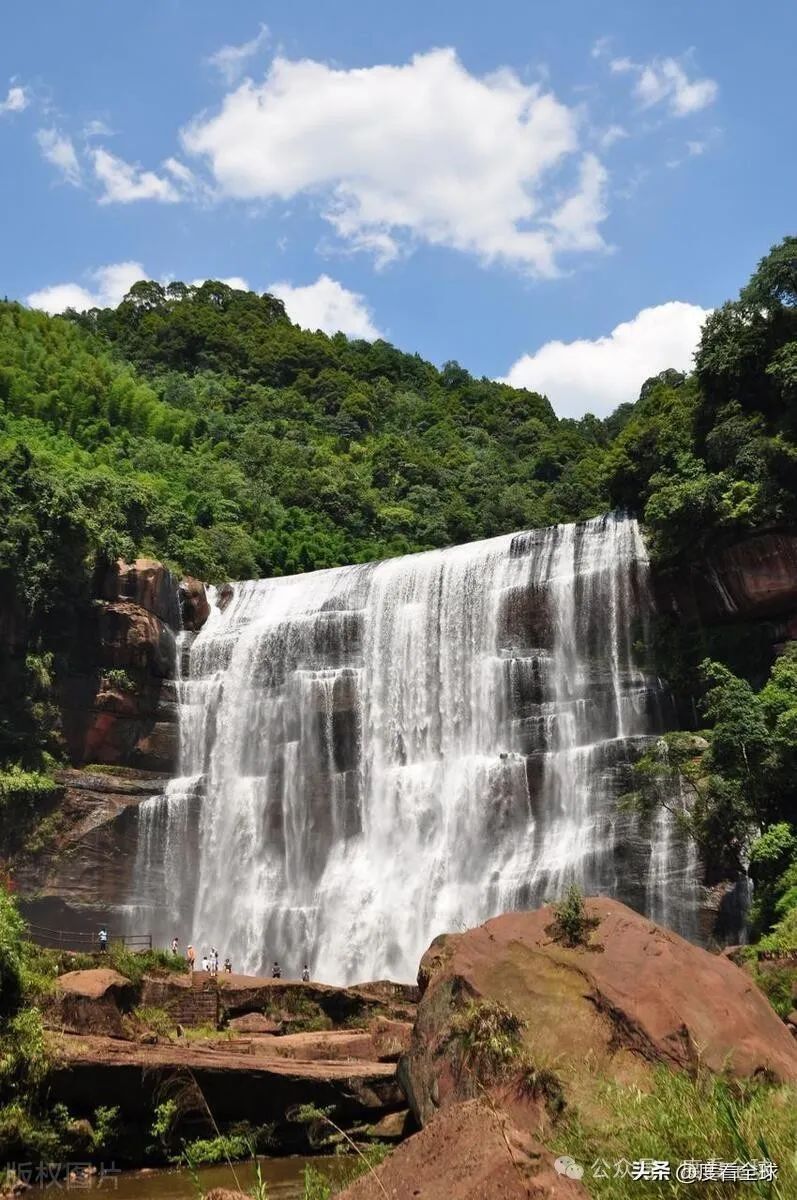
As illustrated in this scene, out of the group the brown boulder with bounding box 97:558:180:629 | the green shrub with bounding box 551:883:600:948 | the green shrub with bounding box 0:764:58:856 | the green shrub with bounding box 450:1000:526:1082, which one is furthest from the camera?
the brown boulder with bounding box 97:558:180:629

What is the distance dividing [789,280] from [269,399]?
1645 inches

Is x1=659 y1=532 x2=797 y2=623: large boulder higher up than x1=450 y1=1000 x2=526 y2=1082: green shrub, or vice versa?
x1=659 y1=532 x2=797 y2=623: large boulder

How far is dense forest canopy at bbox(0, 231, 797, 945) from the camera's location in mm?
28500

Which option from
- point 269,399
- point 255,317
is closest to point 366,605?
point 269,399

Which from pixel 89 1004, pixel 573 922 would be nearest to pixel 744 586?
pixel 573 922

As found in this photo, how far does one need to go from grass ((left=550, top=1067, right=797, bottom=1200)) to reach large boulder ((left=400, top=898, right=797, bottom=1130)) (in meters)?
1.93

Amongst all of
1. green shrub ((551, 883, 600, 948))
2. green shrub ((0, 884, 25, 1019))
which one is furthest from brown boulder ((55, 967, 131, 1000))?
green shrub ((551, 883, 600, 948))

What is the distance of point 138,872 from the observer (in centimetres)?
3147

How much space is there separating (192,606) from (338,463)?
77.2ft

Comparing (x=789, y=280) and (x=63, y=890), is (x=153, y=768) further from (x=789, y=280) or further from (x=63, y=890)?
(x=789, y=280)

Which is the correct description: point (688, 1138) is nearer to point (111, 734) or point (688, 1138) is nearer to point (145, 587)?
point (111, 734)

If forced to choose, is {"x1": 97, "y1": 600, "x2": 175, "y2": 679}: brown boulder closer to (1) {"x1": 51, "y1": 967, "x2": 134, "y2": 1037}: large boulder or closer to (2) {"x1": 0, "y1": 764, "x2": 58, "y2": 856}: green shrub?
(2) {"x1": 0, "y1": 764, "x2": 58, "y2": 856}: green shrub

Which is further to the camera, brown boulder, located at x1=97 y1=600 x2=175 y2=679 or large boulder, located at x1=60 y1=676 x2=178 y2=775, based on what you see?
brown boulder, located at x1=97 y1=600 x2=175 y2=679

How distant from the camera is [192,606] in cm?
3688
